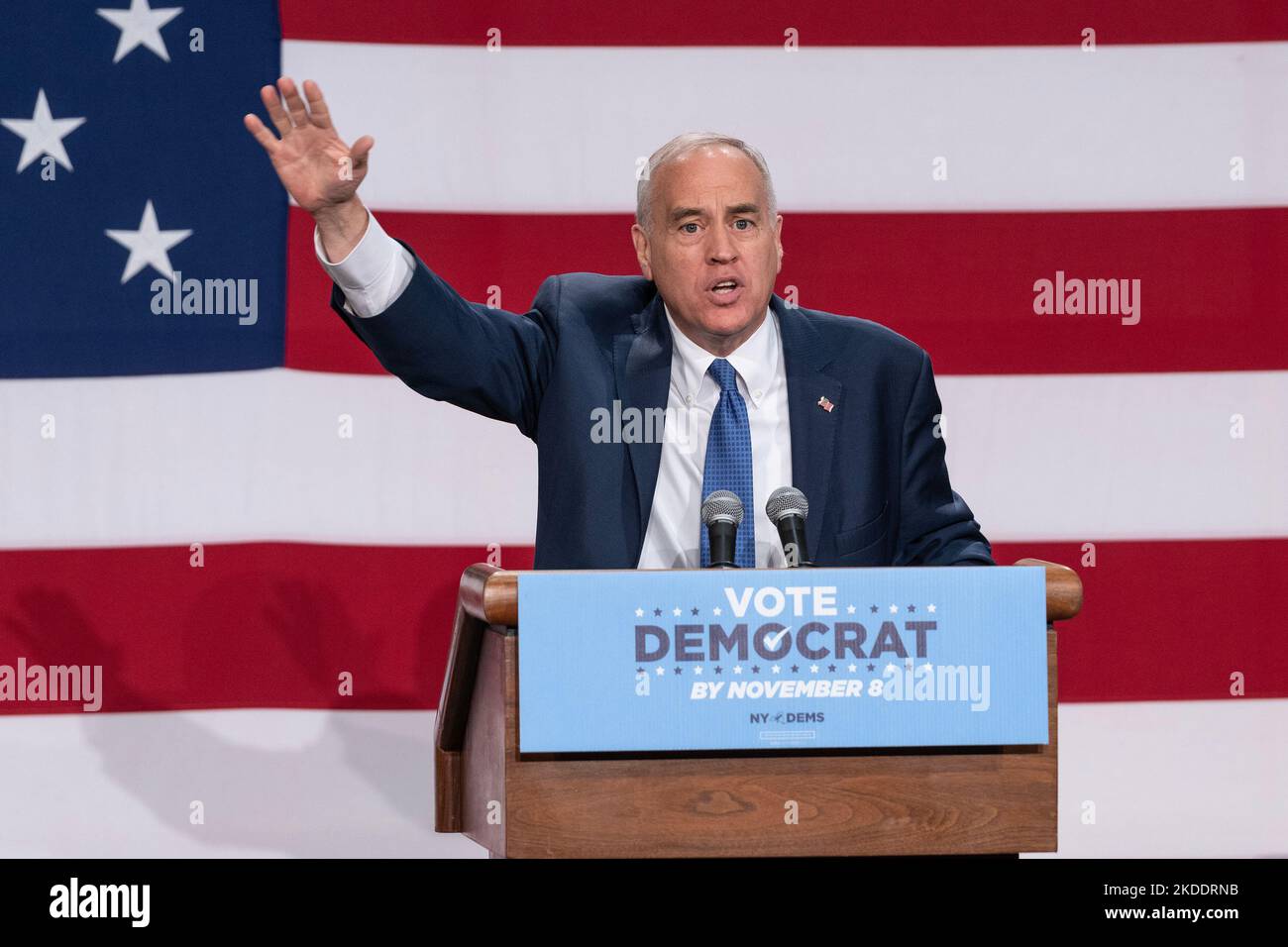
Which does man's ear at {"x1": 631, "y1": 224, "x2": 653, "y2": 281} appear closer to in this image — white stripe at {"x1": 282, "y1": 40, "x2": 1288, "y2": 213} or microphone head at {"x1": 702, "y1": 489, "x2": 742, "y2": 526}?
microphone head at {"x1": 702, "y1": 489, "x2": 742, "y2": 526}

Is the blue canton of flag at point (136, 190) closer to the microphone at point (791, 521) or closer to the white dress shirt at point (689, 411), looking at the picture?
the white dress shirt at point (689, 411)

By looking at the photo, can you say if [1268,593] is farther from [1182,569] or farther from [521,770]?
[521,770]

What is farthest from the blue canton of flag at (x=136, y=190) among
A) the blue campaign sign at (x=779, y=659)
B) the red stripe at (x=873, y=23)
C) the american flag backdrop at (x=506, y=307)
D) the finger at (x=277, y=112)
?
the blue campaign sign at (x=779, y=659)

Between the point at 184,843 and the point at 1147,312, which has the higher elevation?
the point at 1147,312

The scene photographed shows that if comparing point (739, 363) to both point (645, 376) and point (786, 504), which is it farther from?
point (786, 504)

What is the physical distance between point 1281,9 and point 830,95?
3.47ft

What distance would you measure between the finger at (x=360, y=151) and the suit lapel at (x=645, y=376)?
1.78 feet

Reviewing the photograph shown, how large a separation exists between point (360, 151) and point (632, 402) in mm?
577

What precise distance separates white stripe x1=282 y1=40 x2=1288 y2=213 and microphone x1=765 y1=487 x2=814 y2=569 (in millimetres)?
1803

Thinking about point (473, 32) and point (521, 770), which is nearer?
point (521, 770)

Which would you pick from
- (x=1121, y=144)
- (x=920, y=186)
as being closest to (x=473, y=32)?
→ (x=920, y=186)

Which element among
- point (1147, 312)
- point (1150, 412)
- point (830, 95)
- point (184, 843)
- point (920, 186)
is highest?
point (830, 95)

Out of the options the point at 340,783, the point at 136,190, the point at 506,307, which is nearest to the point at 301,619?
the point at 340,783

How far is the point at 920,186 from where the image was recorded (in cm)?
349
